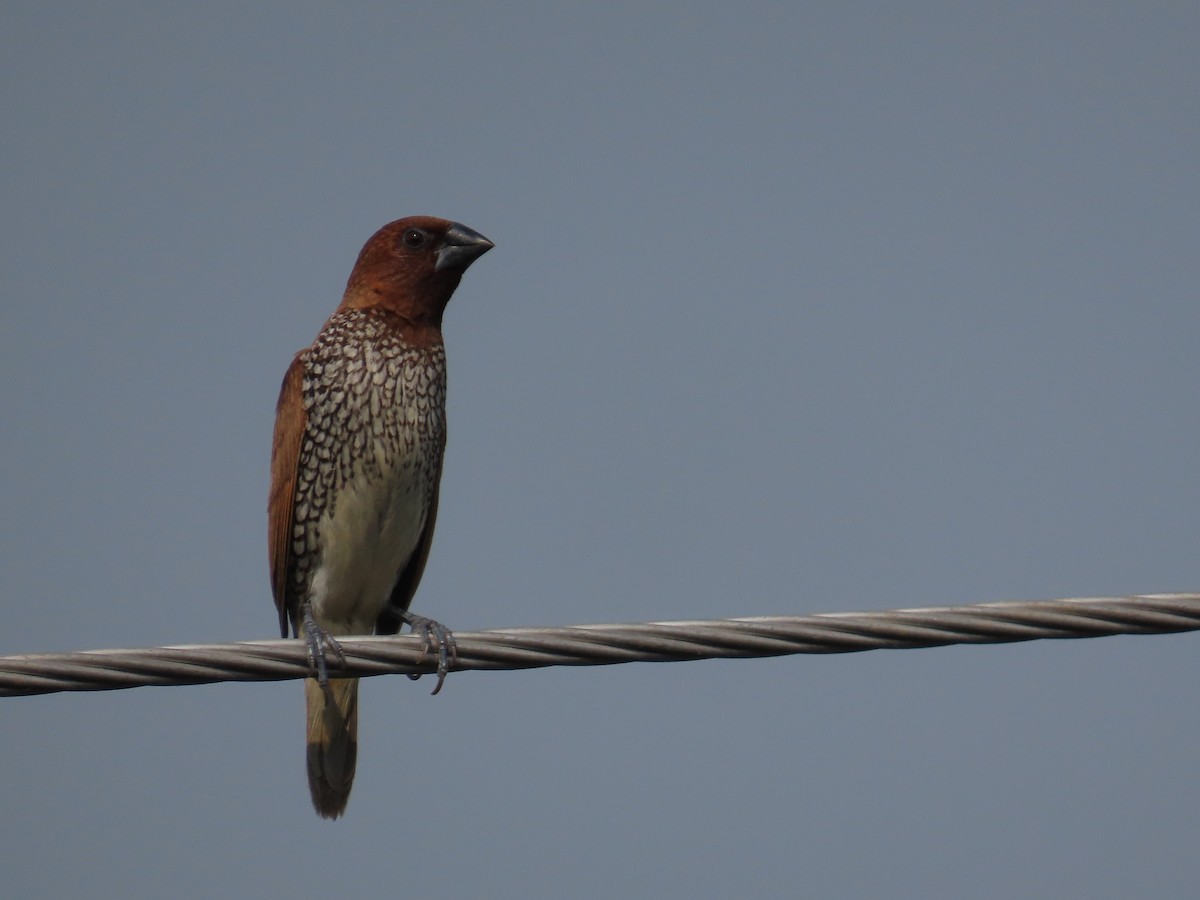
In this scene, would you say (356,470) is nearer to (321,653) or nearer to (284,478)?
(284,478)

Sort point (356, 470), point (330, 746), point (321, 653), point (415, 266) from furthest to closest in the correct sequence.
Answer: point (415, 266)
point (330, 746)
point (356, 470)
point (321, 653)

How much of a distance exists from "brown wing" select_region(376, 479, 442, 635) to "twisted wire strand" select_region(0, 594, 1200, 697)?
9.28ft

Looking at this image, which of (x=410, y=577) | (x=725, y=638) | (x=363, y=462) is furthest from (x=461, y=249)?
(x=725, y=638)

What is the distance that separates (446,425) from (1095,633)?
339 centimetres

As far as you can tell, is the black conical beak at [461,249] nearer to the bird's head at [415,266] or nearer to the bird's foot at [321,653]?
the bird's head at [415,266]

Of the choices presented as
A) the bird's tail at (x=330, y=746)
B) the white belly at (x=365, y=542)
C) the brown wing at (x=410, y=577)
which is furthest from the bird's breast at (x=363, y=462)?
the bird's tail at (x=330, y=746)

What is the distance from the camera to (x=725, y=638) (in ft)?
12.4

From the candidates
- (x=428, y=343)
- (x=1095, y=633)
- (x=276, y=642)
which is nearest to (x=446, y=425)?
(x=428, y=343)

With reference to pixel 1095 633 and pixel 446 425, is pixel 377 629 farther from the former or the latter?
pixel 1095 633

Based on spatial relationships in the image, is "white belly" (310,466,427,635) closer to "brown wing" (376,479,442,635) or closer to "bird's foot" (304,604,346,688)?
"brown wing" (376,479,442,635)

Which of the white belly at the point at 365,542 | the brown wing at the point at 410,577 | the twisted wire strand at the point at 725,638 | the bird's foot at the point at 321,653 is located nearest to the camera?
the twisted wire strand at the point at 725,638

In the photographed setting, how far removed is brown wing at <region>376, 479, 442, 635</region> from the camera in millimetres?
6680

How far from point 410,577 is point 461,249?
1447 mm

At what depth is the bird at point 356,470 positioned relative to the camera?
6238 mm
